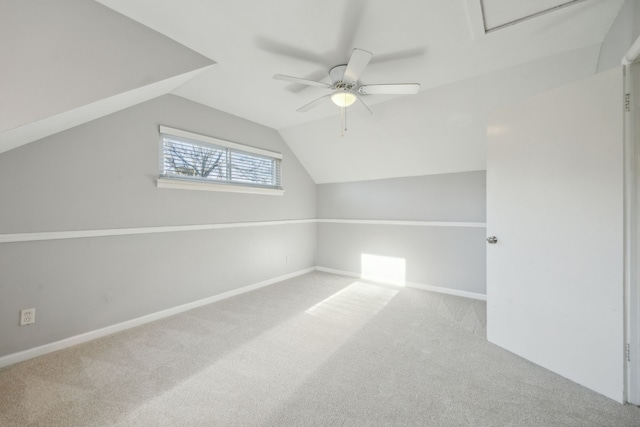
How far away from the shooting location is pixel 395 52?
2090 millimetres

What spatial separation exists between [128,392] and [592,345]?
9.98 ft

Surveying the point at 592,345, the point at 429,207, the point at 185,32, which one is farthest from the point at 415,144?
the point at 185,32

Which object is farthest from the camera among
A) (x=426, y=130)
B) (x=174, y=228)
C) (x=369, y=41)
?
(x=426, y=130)

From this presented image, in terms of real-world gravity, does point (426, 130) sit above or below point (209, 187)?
above

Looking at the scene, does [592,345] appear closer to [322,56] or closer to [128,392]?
[322,56]

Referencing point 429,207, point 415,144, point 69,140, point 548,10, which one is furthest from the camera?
point 429,207

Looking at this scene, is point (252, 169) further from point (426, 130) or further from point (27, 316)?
point (27, 316)

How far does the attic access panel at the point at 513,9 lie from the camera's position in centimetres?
157

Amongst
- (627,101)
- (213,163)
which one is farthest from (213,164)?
(627,101)

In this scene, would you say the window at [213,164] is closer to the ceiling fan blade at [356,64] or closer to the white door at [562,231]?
the ceiling fan blade at [356,64]

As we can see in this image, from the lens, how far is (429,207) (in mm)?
3770

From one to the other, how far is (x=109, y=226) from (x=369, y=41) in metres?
2.80

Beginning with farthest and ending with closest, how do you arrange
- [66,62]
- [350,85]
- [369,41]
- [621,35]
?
[350,85]
[369,41]
[621,35]
[66,62]

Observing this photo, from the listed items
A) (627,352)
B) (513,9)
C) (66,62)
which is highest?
(513,9)
